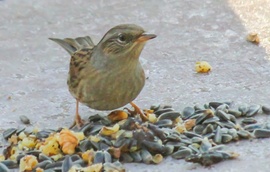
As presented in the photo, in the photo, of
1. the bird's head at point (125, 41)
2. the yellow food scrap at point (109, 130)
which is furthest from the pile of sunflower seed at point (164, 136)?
the bird's head at point (125, 41)

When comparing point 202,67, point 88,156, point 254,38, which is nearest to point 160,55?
point 202,67

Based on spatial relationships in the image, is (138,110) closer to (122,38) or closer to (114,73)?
(114,73)

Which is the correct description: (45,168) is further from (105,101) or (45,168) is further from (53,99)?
(53,99)

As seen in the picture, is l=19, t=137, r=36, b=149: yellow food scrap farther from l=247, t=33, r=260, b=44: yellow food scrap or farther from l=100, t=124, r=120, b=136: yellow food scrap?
l=247, t=33, r=260, b=44: yellow food scrap

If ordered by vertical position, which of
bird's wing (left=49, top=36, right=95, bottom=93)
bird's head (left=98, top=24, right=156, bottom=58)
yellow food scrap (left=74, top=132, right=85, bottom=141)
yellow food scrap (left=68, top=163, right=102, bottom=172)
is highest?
bird's head (left=98, top=24, right=156, bottom=58)

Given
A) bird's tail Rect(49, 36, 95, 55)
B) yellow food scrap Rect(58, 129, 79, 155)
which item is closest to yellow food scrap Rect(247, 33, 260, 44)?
bird's tail Rect(49, 36, 95, 55)

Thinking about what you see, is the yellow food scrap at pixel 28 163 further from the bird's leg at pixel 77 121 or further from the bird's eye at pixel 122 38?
the bird's eye at pixel 122 38
